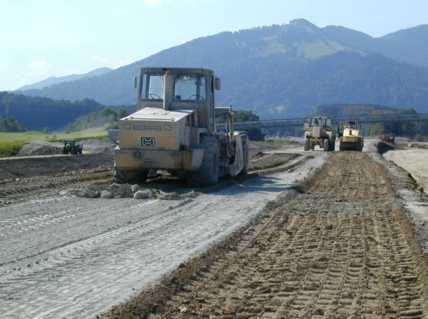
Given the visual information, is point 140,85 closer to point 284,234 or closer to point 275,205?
point 275,205

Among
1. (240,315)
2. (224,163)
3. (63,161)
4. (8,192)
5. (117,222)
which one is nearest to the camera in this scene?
(240,315)

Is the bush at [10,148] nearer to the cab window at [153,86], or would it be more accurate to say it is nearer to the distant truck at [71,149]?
the distant truck at [71,149]

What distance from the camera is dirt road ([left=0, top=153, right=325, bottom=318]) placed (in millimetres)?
8359

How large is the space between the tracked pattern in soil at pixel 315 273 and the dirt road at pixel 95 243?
65 cm

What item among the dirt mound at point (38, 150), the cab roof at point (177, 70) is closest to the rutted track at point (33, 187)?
the cab roof at point (177, 70)

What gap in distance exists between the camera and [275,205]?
58.2ft

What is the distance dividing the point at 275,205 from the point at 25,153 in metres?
37.7

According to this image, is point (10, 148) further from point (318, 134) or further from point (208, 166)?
point (208, 166)

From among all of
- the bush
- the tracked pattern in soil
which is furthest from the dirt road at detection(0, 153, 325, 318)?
the bush

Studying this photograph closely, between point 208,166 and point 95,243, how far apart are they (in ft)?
33.6

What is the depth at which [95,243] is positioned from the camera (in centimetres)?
1185

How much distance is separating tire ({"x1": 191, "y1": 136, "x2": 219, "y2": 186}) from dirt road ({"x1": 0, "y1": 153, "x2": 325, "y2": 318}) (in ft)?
5.95

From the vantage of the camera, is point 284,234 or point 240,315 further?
point 284,234

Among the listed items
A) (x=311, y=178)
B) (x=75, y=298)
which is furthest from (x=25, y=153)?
(x=75, y=298)
